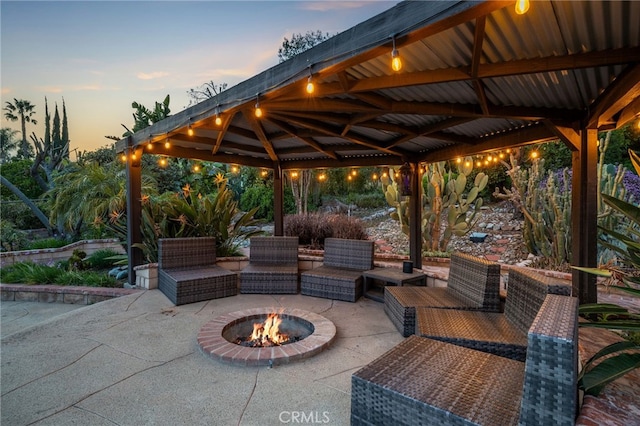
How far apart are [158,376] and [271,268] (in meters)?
2.64

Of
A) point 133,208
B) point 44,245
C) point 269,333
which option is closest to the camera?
point 269,333

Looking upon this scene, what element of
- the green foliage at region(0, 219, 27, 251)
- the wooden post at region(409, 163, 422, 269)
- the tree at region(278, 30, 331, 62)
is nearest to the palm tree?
the green foliage at region(0, 219, 27, 251)

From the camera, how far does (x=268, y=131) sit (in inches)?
201

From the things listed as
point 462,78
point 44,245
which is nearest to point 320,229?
point 462,78

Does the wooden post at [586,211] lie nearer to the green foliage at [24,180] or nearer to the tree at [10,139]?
the green foliage at [24,180]

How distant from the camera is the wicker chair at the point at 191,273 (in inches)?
169

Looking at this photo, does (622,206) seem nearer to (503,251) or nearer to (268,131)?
(268,131)

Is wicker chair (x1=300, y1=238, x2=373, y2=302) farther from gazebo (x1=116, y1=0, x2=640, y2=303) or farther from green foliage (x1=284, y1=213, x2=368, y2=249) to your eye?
green foliage (x1=284, y1=213, x2=368, y2=249)

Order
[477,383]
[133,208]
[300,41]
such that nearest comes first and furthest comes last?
[477,383]
[133,208]
[300,41]

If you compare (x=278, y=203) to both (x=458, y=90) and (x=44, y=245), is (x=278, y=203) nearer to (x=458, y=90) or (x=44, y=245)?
(x=458, y=90)

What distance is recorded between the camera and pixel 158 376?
249 centimetres

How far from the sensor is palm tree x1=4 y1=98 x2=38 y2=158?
1906 centimetres

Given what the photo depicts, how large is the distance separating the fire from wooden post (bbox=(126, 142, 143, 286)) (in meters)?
2.88

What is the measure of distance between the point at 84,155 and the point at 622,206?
15.6m
